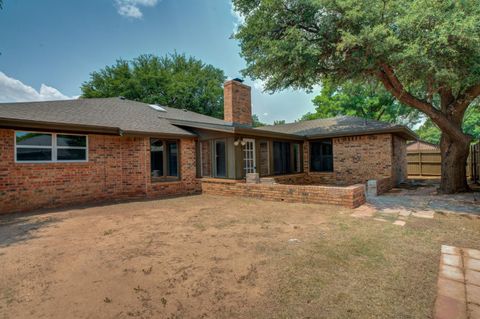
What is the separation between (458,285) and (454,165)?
321 inches

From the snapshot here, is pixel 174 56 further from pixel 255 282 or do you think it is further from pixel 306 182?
pixel 255 282

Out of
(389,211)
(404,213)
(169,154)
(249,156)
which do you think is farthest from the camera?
(169,154)

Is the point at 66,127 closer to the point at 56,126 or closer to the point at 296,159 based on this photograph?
the point at 56,126

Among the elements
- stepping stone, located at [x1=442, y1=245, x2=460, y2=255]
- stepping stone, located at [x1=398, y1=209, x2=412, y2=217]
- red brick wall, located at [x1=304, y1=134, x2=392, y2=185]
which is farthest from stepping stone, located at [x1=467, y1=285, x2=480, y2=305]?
A: red brick wall, located at [x1=304, y1=134, x2=392, y2=185]

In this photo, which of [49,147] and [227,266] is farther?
[49,147]

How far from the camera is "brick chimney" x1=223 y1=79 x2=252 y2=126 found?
11.1 meters

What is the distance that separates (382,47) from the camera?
270 inches

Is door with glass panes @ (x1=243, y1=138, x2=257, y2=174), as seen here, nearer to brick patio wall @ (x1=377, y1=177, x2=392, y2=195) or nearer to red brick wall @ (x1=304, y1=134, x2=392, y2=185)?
red brick wall @ (x1=304, y1=134, x2=392, y2=185)

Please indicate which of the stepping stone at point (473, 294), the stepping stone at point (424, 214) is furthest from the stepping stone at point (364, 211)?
the stepping stone at point (473, 294)

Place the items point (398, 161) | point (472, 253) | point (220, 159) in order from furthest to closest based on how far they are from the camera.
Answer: point (398, 161), point (220, 159), point (472, 253)

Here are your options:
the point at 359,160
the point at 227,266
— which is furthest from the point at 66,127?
the point at 359,160

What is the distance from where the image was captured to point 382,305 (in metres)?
2.26

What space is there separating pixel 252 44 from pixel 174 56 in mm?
24555

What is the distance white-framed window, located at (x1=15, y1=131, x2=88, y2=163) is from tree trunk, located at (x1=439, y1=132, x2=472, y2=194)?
12.8 meters
